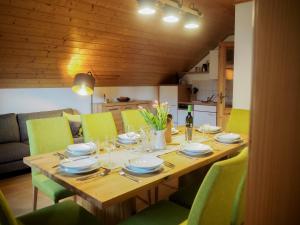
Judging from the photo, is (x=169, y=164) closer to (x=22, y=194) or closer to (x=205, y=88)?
(x=22, y=194)

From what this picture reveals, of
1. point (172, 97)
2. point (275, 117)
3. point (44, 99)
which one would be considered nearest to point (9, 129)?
point (44, 99)

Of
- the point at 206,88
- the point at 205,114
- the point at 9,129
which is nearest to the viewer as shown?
the point at 9,129

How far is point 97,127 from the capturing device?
9.30ft

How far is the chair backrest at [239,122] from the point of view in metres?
3.09

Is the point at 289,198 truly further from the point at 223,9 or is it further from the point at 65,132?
the point at 223,9

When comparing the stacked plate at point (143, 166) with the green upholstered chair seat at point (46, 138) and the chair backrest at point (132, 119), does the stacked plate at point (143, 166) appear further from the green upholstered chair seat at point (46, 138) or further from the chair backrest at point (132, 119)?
the chair backrest at point (132, 119)

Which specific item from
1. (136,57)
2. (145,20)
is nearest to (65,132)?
(145,20)

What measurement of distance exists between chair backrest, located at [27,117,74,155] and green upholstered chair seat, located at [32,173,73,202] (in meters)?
0.25

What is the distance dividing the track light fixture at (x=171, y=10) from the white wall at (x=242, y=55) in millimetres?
1659

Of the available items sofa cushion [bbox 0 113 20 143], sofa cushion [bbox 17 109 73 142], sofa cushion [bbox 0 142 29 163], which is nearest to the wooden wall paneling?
sofa cushion [bbox 0 142 29 163]

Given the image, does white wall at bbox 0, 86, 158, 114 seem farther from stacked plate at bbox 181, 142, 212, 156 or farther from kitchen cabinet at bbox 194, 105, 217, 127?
stacked plate at bbox 181, 142, 212, 156

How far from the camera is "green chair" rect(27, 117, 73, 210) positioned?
227 cm

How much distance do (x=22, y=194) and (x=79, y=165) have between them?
176 cm

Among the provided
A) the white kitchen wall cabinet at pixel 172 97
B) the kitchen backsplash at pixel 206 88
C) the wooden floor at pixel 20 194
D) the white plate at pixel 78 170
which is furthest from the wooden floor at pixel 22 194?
the kitchen backsplash at pixel 206 88
